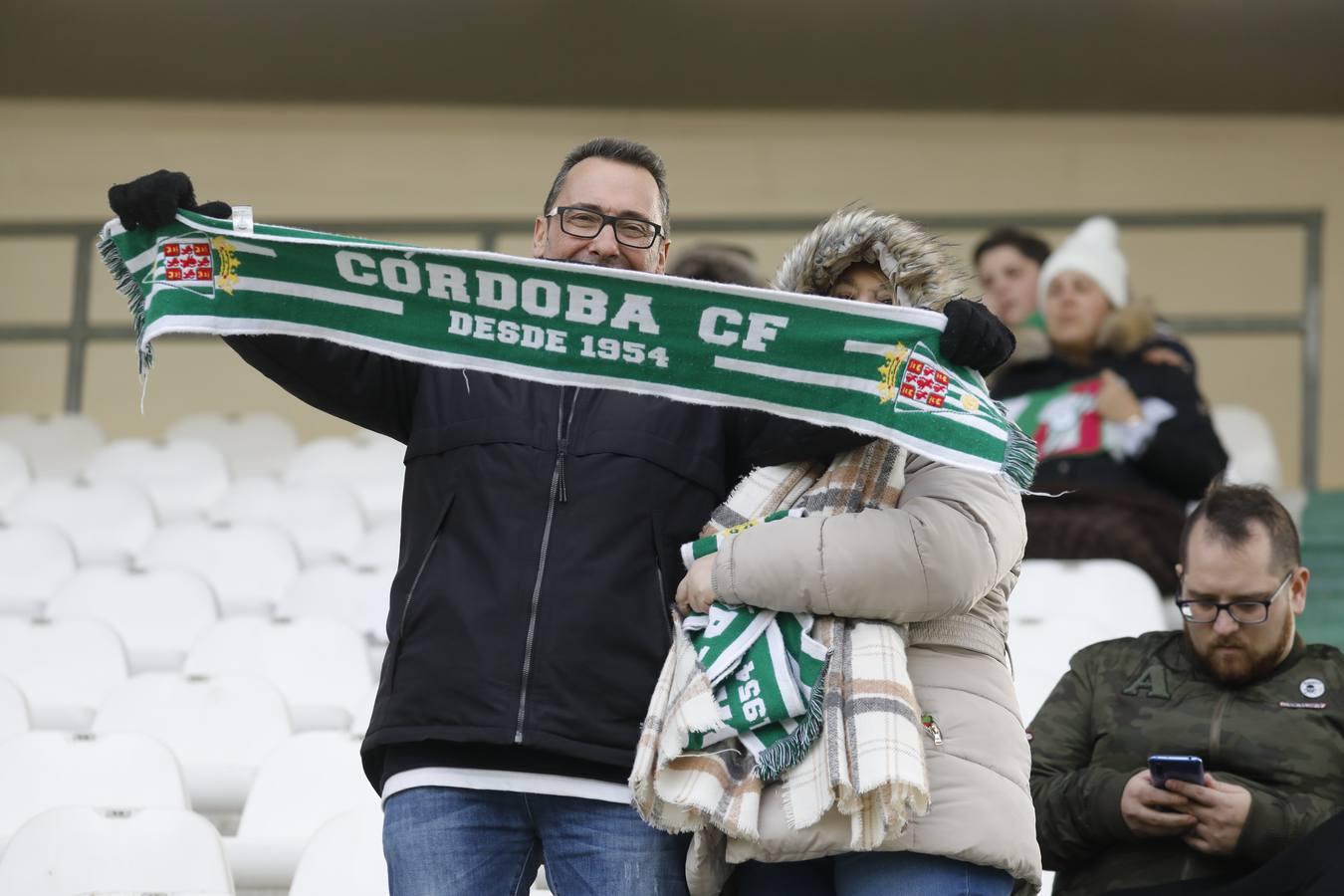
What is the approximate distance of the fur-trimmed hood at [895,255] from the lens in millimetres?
2055

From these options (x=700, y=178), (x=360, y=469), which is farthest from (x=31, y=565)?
(x=700, y=178)

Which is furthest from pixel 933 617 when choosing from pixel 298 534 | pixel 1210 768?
pixel 298 534

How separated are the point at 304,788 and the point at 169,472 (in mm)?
3228

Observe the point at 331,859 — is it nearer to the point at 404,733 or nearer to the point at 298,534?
the point at 404,733

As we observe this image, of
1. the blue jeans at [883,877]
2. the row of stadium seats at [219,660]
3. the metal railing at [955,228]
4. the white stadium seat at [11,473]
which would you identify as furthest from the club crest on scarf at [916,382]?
the metal railing at [955,228]

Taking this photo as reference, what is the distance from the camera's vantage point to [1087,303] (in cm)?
507

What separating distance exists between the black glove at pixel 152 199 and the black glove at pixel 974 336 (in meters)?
0.85

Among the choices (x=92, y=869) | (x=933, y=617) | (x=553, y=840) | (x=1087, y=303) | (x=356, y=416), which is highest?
(x=1087, y=303)

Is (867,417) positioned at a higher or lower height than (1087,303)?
lower

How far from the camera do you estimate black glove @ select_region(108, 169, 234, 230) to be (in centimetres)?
205

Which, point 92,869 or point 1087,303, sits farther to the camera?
point 1087,303

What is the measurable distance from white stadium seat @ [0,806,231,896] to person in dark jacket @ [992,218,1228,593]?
2.57 m

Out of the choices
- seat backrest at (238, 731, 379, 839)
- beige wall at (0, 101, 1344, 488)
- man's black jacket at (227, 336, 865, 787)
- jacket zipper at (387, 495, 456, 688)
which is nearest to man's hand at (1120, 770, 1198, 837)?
man's black jacket at (227, 336, 865, 787)

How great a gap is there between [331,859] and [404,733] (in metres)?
1.01
